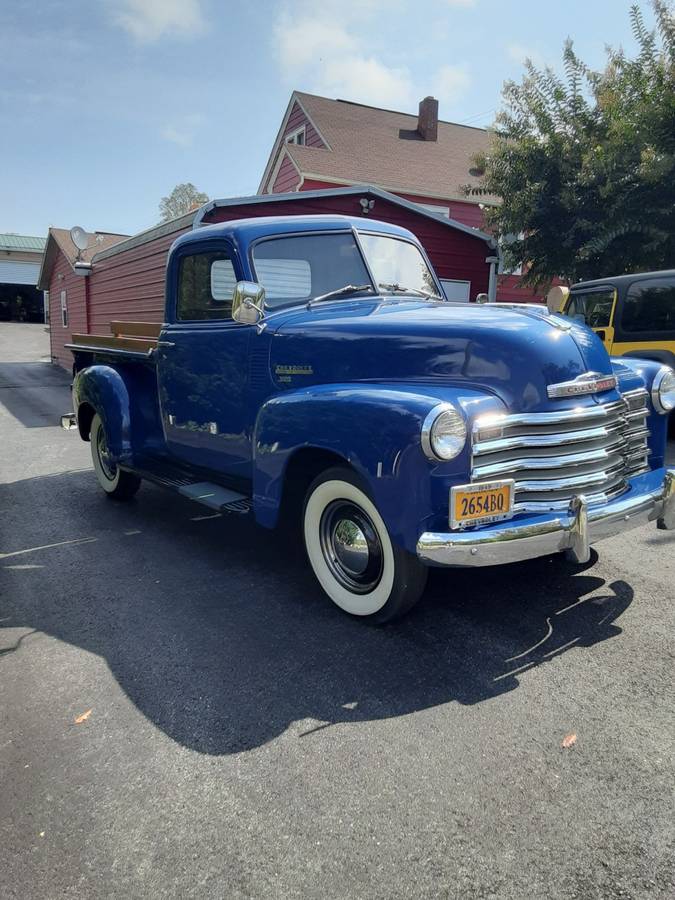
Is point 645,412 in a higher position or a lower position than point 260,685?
higher

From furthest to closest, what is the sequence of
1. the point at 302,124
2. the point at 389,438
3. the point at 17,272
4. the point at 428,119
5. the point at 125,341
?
the point at 17,272
the point at 428,119
the point at 302,124
the point at 125,341
the point at 389,438

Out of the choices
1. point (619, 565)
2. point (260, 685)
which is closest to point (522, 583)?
point (619, 565)

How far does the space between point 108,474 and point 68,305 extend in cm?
1719

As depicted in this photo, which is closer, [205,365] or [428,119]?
[205,365]

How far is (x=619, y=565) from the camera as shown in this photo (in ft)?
13.6

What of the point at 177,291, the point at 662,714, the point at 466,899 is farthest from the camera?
the point at 177,291

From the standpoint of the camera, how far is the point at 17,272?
41.6 m

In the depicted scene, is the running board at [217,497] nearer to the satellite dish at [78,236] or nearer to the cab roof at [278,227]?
the cab roof at [278,227]

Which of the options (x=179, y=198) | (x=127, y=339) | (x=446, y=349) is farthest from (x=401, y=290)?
(x=179, y=198)

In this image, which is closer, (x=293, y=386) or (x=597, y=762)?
Answer: (x=597, y=762)

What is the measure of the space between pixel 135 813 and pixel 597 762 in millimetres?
1551

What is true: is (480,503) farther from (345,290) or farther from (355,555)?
(345,290)

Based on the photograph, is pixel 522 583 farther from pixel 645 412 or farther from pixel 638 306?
pixel 638 306

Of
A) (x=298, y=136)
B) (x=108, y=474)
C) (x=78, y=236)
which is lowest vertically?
(x=108, y=474)
